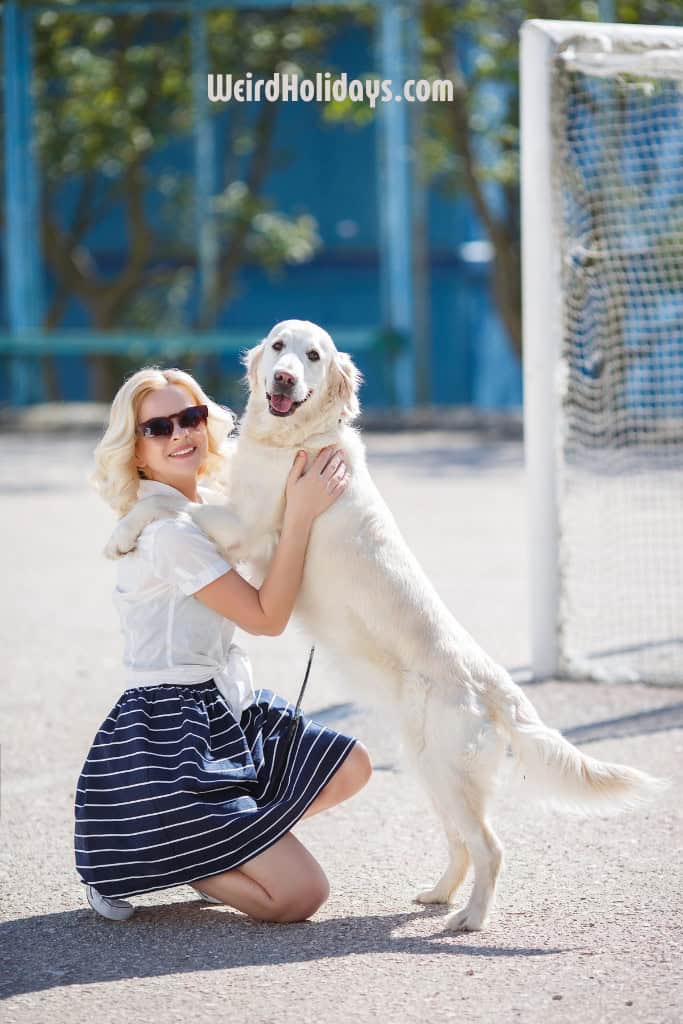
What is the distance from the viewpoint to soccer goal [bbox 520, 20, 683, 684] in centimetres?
600

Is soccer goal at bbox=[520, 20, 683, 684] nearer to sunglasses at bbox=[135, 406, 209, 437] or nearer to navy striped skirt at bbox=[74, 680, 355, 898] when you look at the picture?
sunglasses at bbox=[135, 406, 209, 437]

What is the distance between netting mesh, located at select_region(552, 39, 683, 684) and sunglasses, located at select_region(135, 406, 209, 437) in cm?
256

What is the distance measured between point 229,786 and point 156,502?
0.78 m

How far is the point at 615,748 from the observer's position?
5188 mm

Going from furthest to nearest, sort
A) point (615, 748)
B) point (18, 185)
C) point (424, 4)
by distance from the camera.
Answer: point (18, 185), point (424, 4), point (615, 748)

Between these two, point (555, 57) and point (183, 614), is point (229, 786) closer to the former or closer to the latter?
point (183, 614)

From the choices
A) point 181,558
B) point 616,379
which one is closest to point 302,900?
point 181,558

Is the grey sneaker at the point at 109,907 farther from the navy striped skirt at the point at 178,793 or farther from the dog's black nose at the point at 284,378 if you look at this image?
the dog's black nose at the point at 284,378

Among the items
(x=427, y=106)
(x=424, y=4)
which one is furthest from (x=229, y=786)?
(x=427, y=106)

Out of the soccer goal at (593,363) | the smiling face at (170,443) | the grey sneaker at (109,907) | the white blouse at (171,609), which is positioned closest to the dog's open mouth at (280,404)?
the smiling face at (170,443)

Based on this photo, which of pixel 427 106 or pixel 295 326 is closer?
pixel 295 326

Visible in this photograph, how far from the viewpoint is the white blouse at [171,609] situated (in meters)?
3.77

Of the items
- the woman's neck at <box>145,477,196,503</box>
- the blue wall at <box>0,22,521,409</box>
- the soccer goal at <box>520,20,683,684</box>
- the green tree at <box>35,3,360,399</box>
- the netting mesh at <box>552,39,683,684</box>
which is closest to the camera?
the woman's neck at <box>145,477,196,503</box>

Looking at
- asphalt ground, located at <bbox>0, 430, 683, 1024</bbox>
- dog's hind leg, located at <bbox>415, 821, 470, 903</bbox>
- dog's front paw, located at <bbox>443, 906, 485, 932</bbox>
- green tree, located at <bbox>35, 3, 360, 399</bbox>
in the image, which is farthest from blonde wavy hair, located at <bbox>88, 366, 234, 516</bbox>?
green tree, located at <bbox>35, 3, 360, 399</bbox>
